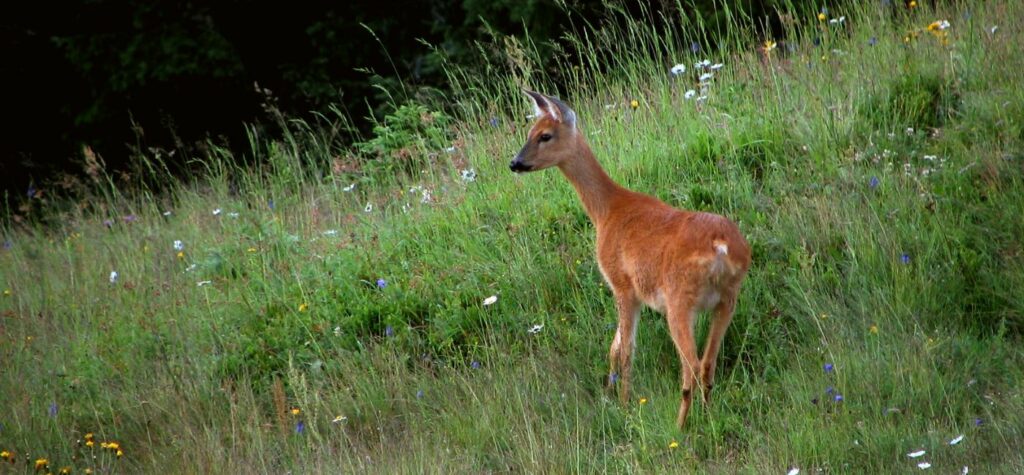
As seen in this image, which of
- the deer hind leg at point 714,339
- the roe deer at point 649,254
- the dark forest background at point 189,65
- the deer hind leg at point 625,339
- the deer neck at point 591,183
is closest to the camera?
the roe deer at point 649,254

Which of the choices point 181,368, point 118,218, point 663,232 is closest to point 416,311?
point 181,368

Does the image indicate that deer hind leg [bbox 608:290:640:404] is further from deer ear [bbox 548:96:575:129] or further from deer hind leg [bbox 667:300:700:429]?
deer ear [bbox 548:96:575:129]

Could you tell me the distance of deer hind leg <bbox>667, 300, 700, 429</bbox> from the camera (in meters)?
5.30

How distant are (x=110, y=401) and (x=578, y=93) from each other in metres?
3.98

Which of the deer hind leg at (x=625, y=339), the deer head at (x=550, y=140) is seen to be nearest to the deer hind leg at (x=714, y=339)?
the deer hind leg at (x=625, y=339)

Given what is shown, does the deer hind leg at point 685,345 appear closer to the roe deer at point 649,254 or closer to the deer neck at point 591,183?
the roe deer at point 649,254

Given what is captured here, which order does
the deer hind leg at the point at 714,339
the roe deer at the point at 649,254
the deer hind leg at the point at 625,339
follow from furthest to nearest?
the deer hind leg at the point at 625,339 < the deer hind leg at the point at 714,339 < the roe deer at the point at 649,254

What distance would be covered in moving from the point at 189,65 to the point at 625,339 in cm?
825

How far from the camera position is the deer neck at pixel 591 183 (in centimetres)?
626

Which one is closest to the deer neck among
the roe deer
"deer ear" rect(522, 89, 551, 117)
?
the roe deer

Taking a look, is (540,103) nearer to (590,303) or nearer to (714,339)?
(590,303)

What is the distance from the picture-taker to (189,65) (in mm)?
12672

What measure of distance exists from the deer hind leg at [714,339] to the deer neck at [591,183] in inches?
40.1

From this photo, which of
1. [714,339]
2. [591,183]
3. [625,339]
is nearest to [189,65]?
[591,183]
